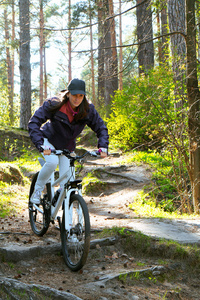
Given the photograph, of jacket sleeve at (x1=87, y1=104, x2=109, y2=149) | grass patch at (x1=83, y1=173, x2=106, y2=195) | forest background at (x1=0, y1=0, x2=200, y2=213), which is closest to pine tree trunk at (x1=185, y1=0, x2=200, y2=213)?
forest background at (x1=0, y1=0, x2=200, y2=213)

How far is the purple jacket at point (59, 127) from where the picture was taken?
391 centimetres

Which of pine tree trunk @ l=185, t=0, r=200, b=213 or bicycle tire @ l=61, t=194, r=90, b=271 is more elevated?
pine tree trunk @ l=185, t=0, r=200, b=213

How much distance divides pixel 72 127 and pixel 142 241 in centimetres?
173

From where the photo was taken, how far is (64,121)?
12.9 ft

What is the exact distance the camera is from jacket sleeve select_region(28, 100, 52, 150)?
3.75 m

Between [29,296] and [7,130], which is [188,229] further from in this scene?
[7,130]

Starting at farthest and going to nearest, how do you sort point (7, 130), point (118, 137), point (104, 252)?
point (7, 130)
point (118, 137)
point (104, 252)

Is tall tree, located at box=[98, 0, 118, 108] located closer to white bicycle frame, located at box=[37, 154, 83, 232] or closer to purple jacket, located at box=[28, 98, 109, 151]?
purple jacket, located at box=[28, 98, 109, 151]

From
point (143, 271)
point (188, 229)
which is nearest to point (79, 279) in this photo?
point (143, 271)

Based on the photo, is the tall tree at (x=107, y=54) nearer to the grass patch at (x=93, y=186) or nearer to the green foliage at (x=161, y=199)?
the green foliage at (x=161, y=199)

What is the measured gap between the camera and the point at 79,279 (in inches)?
132

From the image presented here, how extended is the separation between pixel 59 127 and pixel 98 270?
1753mm

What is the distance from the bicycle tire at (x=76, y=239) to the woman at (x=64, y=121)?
0.66 metres

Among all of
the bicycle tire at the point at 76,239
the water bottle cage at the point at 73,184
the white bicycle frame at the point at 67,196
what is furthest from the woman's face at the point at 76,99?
the bicycle tire at the point at 76,239
